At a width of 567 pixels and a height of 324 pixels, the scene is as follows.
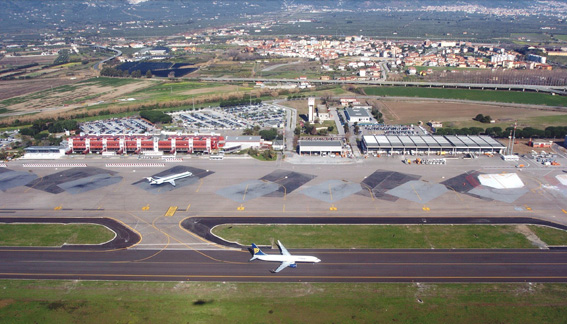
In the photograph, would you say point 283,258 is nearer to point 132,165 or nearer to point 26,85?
point 132,165

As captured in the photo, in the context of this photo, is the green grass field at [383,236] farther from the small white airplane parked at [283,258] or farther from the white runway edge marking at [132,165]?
the white runway edge marking at [132,165]

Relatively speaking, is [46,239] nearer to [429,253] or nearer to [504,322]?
[429,253]

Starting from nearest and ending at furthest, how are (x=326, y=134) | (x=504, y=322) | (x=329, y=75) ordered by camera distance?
(x=504, y=322) → (x=326, y=134) → (x=329, y=75)

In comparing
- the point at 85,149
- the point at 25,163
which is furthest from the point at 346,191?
the point at 25,163

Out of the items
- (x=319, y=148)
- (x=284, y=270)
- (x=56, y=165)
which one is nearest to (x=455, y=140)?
(x=319, y=148)

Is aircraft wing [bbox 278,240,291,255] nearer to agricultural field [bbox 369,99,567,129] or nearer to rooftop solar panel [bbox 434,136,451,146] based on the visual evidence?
rooftop solar panel [bbox 434,136,451,146]

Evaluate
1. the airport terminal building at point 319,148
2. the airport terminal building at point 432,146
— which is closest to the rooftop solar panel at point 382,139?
the airport terminal building at point 432,146

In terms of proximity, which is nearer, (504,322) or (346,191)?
(504,322)
